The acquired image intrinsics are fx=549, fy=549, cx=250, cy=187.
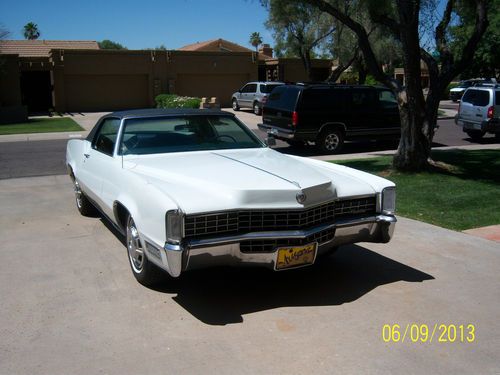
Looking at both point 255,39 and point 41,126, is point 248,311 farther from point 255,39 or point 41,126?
point 255,39

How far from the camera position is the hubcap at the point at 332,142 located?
1524 cm

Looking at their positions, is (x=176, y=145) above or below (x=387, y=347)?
above

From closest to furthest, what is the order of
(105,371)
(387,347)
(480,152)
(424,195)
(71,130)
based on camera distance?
(105,371), (387,347), (424,195), (480,152), (71,130)

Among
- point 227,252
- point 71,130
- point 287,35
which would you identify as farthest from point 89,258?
point 287,35

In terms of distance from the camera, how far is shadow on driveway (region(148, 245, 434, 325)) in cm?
456

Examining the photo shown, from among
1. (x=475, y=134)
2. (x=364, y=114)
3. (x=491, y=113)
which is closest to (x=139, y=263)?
(x=364, y=114)

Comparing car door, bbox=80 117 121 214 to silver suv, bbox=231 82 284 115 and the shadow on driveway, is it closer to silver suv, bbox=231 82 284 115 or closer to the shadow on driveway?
the shadow on driveway

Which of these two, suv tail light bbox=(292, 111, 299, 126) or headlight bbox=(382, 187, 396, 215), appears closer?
headlight bbox=(382, 187, 396, 215)

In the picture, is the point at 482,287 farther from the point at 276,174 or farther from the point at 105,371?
the point at 105,371

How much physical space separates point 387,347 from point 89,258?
10.9 feet

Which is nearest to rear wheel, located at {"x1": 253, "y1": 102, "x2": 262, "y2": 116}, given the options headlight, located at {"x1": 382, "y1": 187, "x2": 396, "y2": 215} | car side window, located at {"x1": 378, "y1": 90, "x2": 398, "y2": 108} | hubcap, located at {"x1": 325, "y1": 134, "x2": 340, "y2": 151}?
car side window, located at {"x1": 378, "y1": 90, "x2": 398, "y2": 108}

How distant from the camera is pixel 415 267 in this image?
5.56 metres

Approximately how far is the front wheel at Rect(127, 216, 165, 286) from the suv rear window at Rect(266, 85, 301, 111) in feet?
33.7

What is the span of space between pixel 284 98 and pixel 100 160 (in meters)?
9.71
